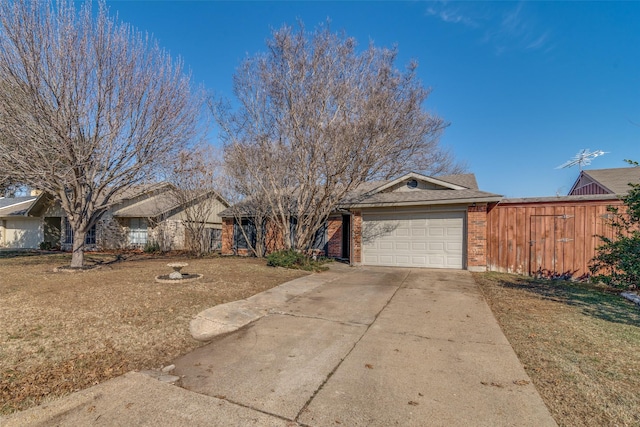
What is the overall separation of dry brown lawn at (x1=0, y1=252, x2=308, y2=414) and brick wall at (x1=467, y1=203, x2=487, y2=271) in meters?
6.52

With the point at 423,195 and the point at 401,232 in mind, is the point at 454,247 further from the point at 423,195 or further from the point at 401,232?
the point at 423,195

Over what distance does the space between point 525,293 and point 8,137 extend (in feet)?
42.5

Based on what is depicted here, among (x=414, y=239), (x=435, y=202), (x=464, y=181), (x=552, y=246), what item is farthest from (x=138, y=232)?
(x=552, y=246)

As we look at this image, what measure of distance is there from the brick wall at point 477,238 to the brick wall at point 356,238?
381cm

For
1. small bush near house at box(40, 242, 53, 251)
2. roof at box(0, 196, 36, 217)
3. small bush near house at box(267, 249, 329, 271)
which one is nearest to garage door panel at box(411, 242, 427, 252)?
small bush near house at box(267, 249, 329, 271)

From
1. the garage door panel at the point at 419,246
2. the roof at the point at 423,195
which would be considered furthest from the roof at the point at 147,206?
the garage door panel at the point at 419,246

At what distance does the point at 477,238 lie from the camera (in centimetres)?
1063

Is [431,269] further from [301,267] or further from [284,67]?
[284,67]

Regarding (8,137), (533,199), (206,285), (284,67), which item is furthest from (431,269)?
(8,137)

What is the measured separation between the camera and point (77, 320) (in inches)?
189

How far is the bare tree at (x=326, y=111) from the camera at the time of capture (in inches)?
396

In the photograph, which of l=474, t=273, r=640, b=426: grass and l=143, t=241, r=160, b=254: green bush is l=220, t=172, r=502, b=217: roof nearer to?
l=474, t=273, r=640, b=426: grass

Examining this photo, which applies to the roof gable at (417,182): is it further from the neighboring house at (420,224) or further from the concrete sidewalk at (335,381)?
the concrete sidewalk at (335,381)

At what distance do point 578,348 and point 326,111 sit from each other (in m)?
8.55
